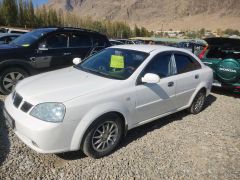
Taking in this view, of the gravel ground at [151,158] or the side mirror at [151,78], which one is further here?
the side mirror at [151,78]

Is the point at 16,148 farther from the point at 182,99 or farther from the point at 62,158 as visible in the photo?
the point at 182,99

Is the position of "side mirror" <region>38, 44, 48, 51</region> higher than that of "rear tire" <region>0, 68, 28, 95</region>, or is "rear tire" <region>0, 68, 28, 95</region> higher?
"side mirror" <region>38, 44, 48, 51</region>

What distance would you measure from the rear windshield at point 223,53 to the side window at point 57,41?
427cm

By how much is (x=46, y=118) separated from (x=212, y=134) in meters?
3.29

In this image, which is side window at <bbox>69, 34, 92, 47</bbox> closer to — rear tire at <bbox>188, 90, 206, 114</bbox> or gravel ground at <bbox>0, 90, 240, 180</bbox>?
gravel ground at <bbox>0, 90, 240, 180</bbox>

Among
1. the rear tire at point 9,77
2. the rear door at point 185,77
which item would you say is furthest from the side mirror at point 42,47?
the rear door at point 185,77

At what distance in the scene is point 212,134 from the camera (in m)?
5.09

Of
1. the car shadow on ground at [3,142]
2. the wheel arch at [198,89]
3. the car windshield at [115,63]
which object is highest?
the car windshield at [115,63]

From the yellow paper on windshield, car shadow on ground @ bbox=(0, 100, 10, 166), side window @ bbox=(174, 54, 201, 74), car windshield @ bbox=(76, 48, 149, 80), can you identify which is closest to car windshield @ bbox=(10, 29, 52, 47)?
car windshield @ bbox=(76, 48, 149, 80)

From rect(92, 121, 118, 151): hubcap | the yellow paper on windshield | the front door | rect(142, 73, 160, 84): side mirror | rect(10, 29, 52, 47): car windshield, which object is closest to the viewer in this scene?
rect(92, 121, 118, 151): hubcap

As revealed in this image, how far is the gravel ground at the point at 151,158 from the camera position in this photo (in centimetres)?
357

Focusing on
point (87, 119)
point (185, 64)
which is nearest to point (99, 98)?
point (87, 119)

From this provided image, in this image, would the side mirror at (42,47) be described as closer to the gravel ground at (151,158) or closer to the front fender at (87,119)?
the gravel ground at (151,158)

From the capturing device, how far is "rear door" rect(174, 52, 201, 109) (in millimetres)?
A: 5062
